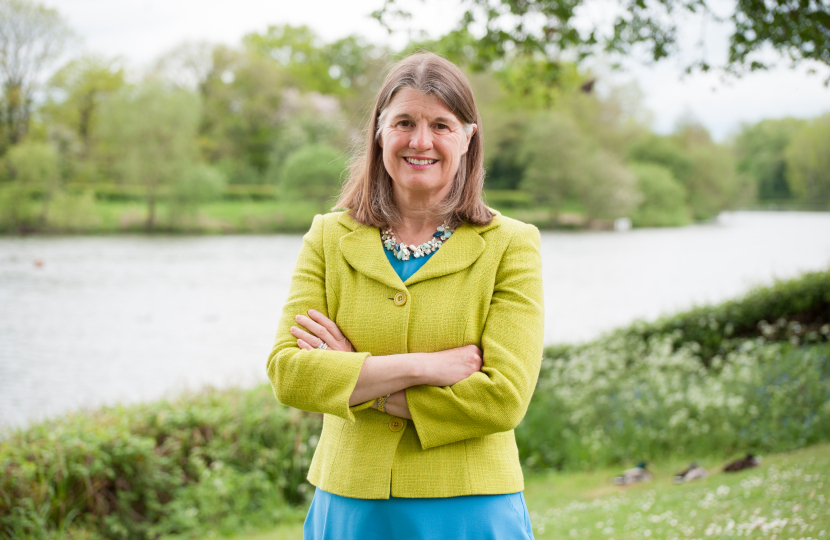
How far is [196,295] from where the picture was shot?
21016 millimetres

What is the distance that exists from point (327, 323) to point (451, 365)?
41 cm

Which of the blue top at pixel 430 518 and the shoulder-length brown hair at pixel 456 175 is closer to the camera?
the blue top at pixel 430 518

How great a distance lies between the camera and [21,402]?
35.0ft

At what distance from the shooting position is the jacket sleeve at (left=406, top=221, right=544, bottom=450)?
177 cm

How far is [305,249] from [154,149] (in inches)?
1456

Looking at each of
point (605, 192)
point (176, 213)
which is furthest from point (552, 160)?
point (176, 213)

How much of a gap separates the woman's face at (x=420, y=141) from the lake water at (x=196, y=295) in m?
6.21

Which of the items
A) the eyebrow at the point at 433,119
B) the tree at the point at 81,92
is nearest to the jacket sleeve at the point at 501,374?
the eyebrow at the point at 433,119

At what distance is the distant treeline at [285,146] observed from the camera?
2805cm

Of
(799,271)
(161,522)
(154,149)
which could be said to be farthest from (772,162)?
(154,149)

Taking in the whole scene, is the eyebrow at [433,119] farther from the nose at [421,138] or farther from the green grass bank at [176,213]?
the green grass bank at [176,213]

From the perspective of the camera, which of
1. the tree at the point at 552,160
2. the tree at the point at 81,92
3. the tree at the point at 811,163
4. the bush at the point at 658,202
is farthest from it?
the bush at the point at 658,202

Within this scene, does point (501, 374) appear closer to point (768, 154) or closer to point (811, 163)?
point (811, 163)

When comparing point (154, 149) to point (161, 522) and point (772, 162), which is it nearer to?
point (772, 162)
